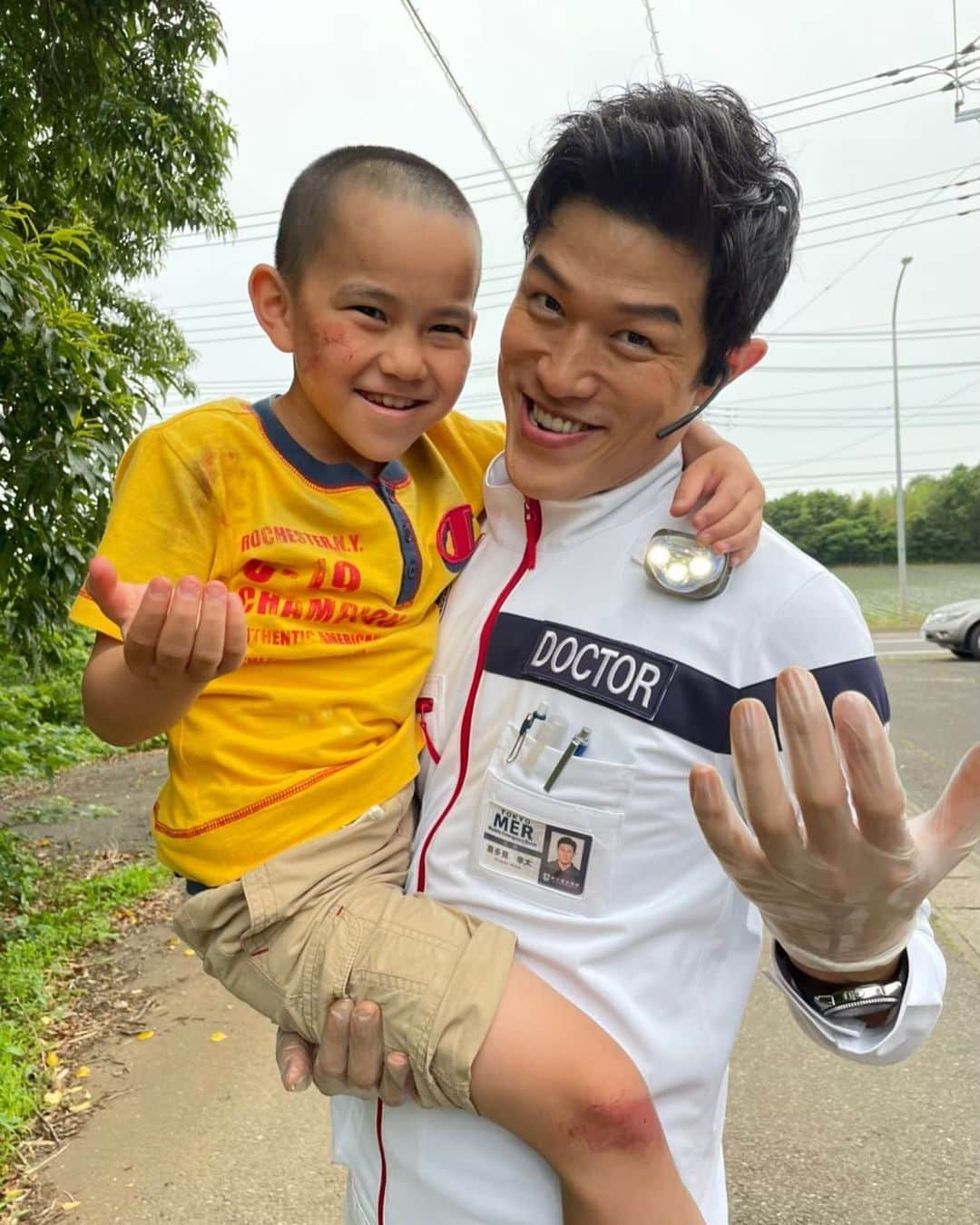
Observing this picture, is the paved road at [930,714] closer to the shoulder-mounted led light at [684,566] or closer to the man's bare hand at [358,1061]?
the shoulder-mounted led light at [684,566]

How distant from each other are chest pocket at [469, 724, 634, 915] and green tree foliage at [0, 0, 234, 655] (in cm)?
258

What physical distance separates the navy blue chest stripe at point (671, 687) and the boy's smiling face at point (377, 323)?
18.0 inches

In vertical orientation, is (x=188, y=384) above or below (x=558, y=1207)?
above

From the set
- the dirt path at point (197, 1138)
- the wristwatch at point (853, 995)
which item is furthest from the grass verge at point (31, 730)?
the wristwatch at point (853, 995)

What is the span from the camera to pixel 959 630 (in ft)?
45.1

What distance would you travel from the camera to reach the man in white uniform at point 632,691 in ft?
4.17

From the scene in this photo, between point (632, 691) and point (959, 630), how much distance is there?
1393 cm

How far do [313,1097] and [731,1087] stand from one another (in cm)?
139

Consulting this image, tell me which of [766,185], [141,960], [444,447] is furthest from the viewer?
[141,960]

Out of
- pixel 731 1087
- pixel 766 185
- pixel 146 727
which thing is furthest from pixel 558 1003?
pixel 731 1087

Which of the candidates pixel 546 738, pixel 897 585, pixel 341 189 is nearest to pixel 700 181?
pixel 341 189

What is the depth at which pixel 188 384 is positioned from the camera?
8.21m

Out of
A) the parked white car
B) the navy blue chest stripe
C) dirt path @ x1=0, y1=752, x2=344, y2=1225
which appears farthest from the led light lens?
the parked white car

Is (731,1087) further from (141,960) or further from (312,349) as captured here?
(312,349)
